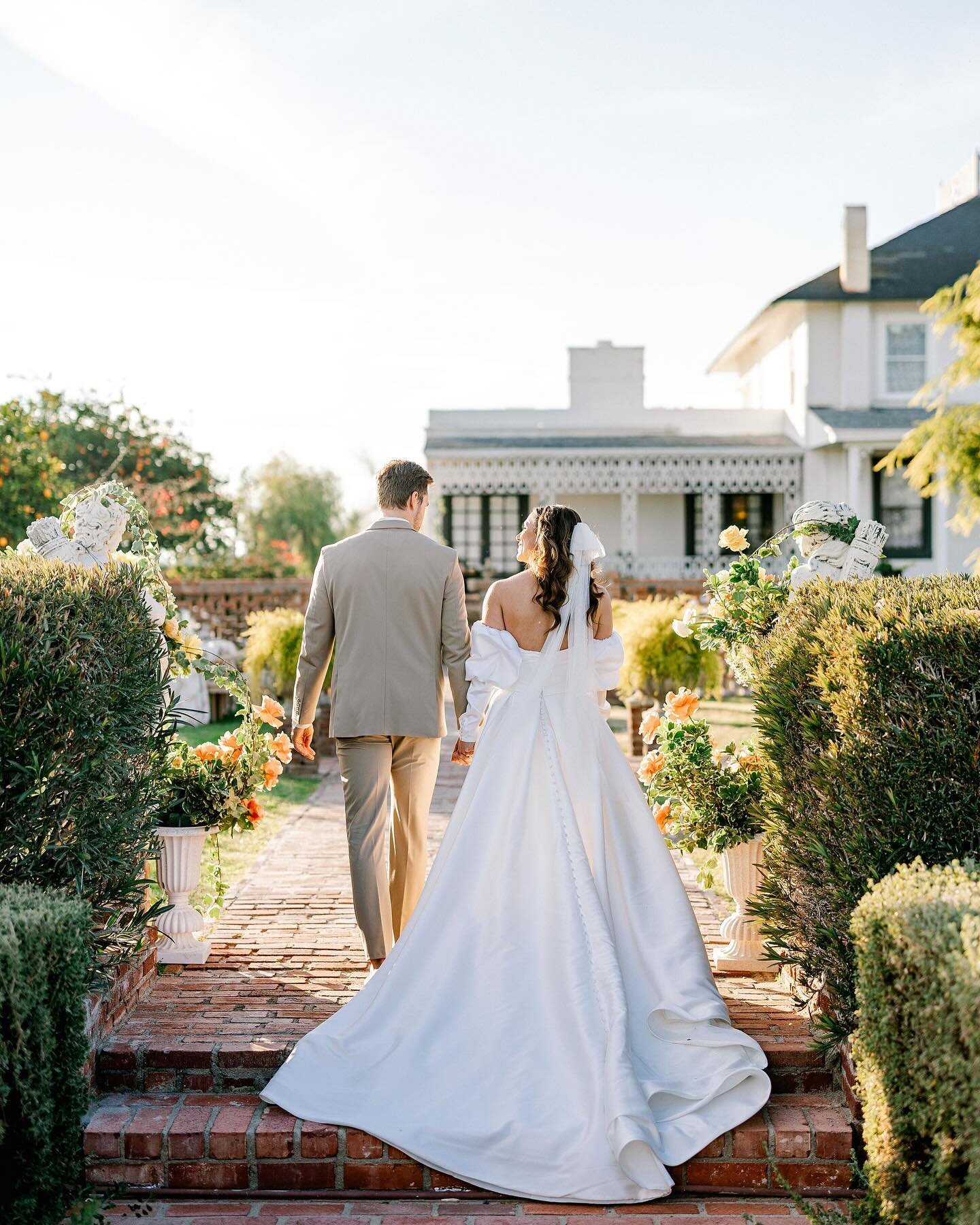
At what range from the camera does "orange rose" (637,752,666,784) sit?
16.2 feet

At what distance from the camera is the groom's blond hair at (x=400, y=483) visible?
4754mm

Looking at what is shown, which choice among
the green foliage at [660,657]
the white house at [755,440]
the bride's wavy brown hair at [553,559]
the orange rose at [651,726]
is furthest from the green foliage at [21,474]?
the bride's wavy brown hair at [553,559]

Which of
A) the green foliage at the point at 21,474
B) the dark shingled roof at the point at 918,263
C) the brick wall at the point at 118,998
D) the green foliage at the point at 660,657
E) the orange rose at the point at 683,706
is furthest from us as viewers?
the dark shingled roof at the point at 918,263

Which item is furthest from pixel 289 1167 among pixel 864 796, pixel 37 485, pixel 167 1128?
pixel 37 485

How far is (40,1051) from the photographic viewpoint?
2.97 meters

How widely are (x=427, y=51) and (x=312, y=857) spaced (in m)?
6.02

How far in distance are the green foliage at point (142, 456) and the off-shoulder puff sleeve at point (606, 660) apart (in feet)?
76.9

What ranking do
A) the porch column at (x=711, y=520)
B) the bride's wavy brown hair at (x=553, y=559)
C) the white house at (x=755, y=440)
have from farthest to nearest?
the porch column at (x=711, y=520) < the white house at (x=755, y=440) < the bride's wavy brown hair at (x=553, y=559)

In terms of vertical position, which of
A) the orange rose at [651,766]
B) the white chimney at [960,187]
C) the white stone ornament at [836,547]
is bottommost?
the orange rose at [651,766]

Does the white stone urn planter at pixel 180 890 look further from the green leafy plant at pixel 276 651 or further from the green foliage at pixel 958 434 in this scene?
the green foliage at pixel 958 434

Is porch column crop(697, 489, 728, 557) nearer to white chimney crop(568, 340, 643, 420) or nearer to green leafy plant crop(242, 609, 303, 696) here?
white chimney crop(568, 340, 643, 420)

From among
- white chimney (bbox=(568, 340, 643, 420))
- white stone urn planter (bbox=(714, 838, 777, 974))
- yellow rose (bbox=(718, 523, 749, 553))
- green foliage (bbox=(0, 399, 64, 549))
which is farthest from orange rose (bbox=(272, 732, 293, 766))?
white chimney (bbox=(568, 340, 643, 420))

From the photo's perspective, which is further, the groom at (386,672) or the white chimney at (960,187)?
the white chimney at (960,187)

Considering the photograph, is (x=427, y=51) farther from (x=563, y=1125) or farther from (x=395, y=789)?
(x=563, y=1125)
